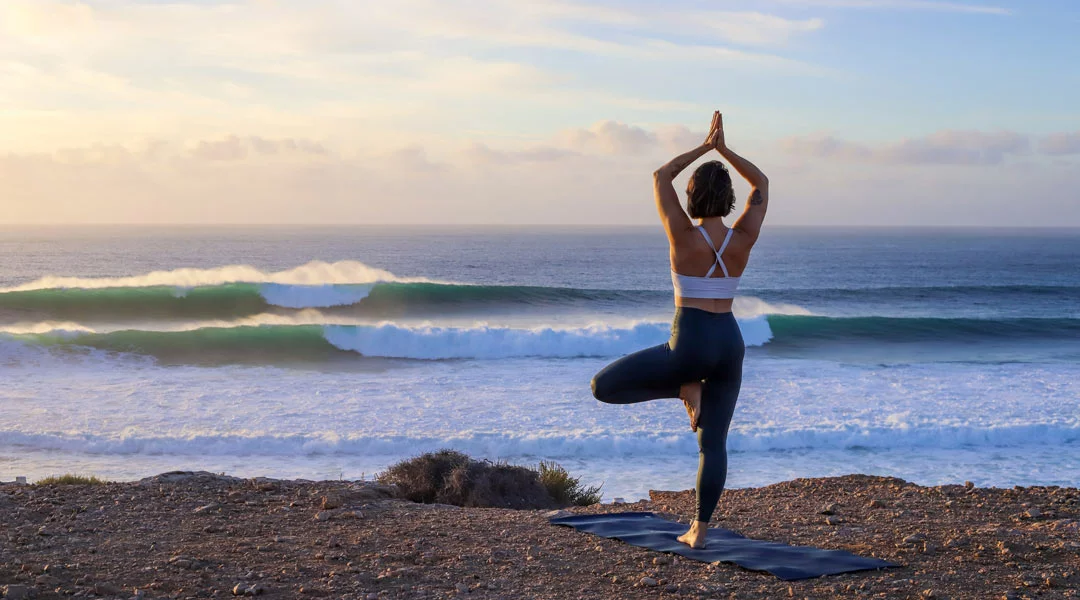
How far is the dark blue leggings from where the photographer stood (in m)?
4.27

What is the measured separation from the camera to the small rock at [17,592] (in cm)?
363

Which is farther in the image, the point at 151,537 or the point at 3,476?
the point at 3,476

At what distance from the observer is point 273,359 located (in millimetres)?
19094

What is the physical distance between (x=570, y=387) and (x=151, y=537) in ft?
32.3

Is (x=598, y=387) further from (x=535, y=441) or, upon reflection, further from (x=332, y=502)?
(x=535, y=441)

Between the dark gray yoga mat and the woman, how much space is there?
0.74 m

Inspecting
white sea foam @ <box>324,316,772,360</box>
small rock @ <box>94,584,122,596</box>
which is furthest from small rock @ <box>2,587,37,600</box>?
white sea foam @ <box>324,316,772,360</box>

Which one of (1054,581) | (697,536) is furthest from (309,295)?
(1054,581)

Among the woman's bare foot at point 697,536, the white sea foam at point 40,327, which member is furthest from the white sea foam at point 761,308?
the woman's bare foot at point 697,536

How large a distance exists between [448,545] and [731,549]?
1.52m

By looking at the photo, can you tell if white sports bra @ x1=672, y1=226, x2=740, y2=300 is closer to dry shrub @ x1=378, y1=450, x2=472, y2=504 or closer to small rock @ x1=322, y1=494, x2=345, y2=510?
small rock @ x1=322, y1=494, x2=345, y2=510

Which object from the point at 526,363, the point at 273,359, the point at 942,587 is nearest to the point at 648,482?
the point at 942,587

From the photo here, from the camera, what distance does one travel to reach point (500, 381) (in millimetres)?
15438

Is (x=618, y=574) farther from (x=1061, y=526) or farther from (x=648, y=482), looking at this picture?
(x=648, y=482)
